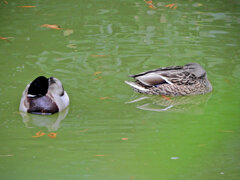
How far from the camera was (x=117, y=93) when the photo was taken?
8023 mm

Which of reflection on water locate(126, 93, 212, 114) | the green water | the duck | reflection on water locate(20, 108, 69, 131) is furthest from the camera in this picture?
reflection on water locate(126, 93, 212, 114)

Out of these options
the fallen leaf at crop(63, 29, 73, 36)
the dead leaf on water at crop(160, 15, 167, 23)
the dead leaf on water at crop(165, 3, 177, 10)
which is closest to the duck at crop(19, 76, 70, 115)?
the fallen leaf at crop(63, 29, 73, 36)

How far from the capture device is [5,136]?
6.60 m

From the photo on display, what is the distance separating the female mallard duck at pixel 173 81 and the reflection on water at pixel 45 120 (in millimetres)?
1371

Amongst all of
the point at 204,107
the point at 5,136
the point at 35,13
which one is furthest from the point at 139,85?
the point at 35,13

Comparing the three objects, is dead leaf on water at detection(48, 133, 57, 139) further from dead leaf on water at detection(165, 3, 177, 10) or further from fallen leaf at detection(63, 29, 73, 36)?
dead leaf on water at detection(165, 3, 177, 10)

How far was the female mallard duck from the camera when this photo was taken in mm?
8102

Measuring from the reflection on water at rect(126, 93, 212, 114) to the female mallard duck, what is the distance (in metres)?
0.10

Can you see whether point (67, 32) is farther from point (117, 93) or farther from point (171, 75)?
point (171, 75)

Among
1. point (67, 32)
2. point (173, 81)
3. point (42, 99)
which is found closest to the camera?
point (42, 99)

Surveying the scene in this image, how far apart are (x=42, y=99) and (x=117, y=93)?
1303 millimetres

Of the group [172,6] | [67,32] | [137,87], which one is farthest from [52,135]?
[172,6]

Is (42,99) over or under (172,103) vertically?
over

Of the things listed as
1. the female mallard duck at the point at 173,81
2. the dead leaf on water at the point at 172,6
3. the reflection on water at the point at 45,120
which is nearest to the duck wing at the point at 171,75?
the female mallard duck at the point at 173,81
